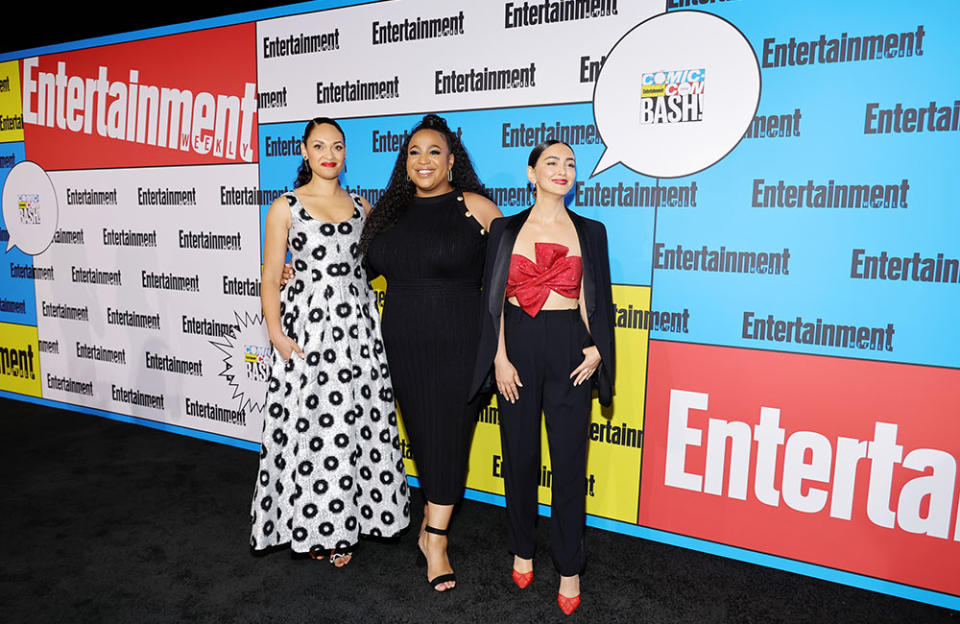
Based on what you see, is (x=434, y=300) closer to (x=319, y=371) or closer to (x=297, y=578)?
(x=319, y=371)

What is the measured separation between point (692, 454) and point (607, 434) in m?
0.40

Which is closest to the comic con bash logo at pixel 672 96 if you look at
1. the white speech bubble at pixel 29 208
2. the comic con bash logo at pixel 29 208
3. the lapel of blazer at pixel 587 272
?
the lapel of blazer at pixel 587 272

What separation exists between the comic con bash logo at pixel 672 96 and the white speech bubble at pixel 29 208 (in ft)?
14.7

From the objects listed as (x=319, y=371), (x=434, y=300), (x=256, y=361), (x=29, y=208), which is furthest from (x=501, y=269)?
(x=29, y=208)

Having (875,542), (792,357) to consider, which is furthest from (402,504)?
(875,542)

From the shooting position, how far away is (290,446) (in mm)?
2553

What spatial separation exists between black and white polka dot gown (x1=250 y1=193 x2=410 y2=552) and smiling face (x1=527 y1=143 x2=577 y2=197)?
817mm

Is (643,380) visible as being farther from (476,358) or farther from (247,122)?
(247,122)

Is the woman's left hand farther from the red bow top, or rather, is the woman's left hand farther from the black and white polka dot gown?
the black and white polka dot gown

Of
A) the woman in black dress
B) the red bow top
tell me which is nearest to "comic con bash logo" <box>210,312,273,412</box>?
the woman in black dress

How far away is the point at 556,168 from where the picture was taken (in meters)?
2.26

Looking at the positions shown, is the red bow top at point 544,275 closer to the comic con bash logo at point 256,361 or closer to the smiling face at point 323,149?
the smiling face at point 323,149

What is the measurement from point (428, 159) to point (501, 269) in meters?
0.54

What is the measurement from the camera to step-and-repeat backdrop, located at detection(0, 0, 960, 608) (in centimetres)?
239
